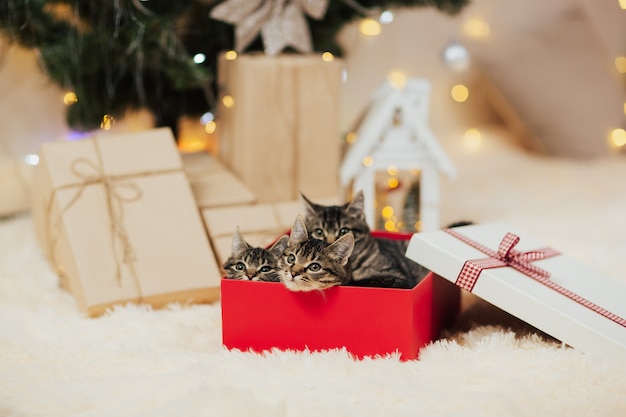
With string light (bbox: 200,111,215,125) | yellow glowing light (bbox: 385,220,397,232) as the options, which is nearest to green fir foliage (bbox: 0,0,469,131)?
string light (bbox: 200,111,215,125)

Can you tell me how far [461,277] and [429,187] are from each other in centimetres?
65

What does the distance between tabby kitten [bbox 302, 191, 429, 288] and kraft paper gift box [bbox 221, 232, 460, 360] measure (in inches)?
2.6

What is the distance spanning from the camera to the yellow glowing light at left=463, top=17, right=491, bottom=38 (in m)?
2.71

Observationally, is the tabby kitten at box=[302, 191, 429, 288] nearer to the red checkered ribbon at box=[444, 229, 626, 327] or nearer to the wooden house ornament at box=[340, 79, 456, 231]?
the red checkered ribbon at box=[444, 229, 626, 327]

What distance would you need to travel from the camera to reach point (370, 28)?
271 centimetres

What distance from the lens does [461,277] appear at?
1.24 m

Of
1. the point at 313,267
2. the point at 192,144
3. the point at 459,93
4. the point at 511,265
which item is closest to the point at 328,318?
the point at 313,267

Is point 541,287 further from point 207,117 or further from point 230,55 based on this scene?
point 207,117

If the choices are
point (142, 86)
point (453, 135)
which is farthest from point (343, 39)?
point (142, 86)

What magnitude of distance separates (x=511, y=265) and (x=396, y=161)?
630 millimetres

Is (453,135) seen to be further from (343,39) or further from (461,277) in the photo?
(461,277)

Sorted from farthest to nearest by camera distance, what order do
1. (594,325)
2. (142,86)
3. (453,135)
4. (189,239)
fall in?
(453,135), (142,86), (189,239), (594,325)

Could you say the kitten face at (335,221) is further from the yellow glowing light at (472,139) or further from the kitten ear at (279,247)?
the yellow glowing light at (472,139)

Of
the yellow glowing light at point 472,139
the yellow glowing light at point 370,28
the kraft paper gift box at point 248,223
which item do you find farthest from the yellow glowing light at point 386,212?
the yellow glowing light at point 472,139
